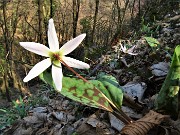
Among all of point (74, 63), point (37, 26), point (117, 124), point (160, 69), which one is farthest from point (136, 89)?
point (37, 26)

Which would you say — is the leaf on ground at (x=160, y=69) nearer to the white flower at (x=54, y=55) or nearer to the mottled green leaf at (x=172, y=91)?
the mottled green leaf at (x=172, y=91)

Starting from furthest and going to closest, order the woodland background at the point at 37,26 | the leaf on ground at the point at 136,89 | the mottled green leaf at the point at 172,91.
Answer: the woodland background at the point at 37,26 → the leaf on ground at the point at 136,89 → the mottled green leaf at the point at 172,91

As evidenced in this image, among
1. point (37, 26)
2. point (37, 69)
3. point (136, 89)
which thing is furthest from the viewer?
point (37, 26)

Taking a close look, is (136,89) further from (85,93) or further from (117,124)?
(85,93)

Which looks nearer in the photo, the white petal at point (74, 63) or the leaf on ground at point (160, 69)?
the white petal at point (74, 63)

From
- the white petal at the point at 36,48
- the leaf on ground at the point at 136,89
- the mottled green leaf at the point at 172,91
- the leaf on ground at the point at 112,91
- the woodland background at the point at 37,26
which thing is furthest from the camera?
the woodland background at the point at 37,26

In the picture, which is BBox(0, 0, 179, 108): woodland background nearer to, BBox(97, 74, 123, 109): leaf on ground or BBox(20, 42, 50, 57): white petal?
BBox(97, 74, 123, 109): leaf on ground

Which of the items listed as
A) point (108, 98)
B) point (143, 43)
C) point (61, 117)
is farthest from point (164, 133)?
point (143, 43)

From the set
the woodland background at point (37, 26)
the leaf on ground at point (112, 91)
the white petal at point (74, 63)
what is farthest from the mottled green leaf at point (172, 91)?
the woodland background at point (37, 26)

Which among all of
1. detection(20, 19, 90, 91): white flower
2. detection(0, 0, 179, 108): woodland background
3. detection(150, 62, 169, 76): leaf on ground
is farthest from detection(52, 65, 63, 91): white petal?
detection(0, 0, 179, 108): woodland background
